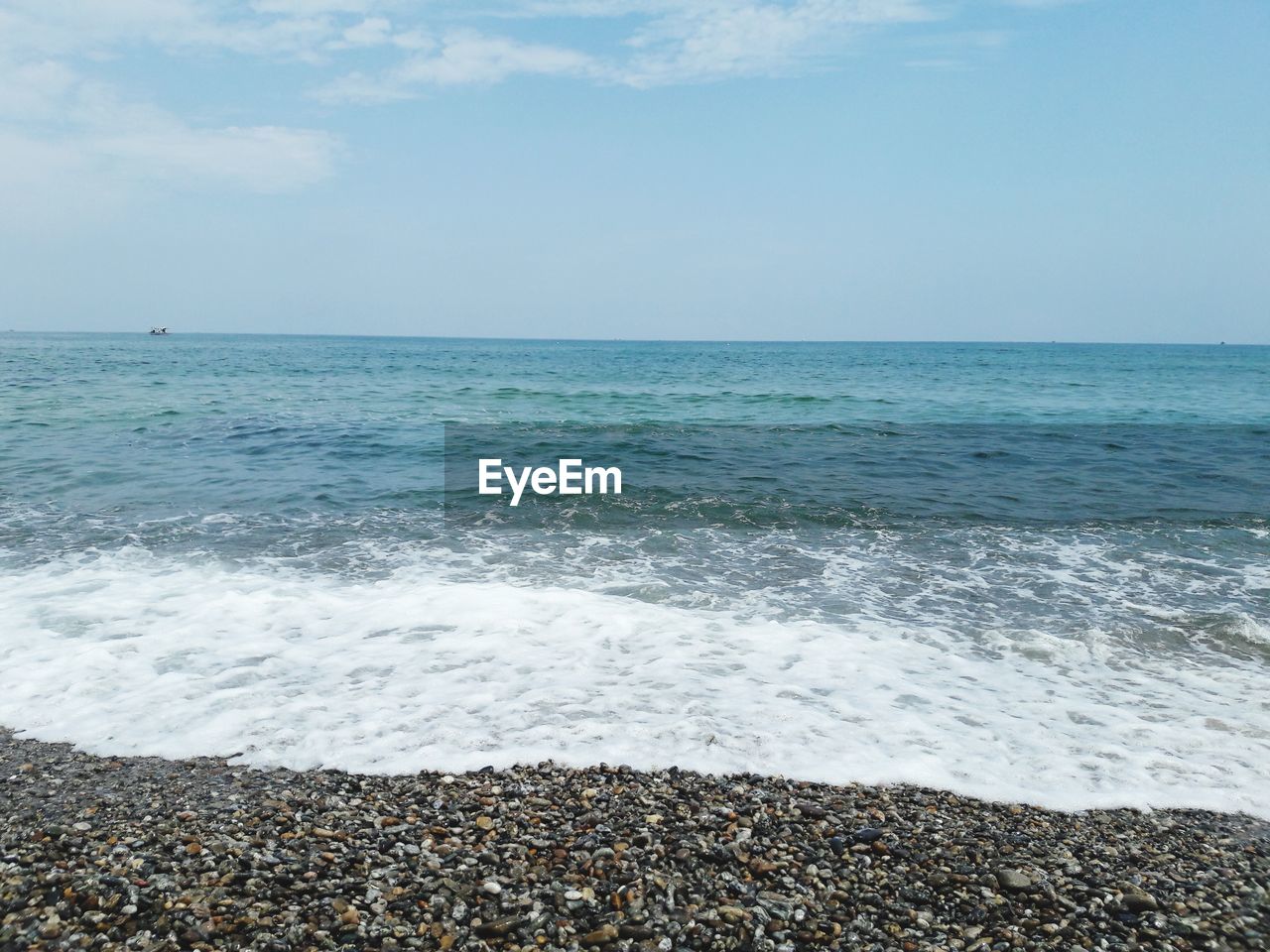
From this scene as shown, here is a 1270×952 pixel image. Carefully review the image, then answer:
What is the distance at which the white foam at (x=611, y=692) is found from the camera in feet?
17.1

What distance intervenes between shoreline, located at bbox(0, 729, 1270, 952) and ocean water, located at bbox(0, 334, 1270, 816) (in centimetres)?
36

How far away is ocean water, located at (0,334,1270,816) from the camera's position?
545 centimetres

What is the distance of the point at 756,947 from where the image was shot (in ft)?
11.4

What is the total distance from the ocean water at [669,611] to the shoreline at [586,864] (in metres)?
0.36

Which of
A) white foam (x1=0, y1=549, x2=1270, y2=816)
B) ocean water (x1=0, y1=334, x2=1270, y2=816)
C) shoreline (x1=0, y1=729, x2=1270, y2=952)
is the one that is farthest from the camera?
ocean water (x1=0, y1=334, x2=1270, y2=816)

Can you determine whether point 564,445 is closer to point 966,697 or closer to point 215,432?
point 215,432

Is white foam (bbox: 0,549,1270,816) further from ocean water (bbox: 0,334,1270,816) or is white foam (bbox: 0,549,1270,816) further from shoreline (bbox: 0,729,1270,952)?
shoreline (bbox: 0,729,1270,952)

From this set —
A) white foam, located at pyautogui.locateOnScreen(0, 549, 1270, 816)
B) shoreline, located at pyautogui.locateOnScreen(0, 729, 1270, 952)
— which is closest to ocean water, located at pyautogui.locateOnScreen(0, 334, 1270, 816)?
white foam, located at pyautogui.locateOnScreen(0, 549, 1270, 816)

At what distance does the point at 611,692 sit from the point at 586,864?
2.29m

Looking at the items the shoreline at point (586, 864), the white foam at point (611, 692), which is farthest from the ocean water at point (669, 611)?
the shoreline at point (586, 864)

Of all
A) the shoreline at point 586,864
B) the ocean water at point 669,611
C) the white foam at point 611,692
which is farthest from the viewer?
the ocean water at point 669,611

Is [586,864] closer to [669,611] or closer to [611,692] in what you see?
[611,692]

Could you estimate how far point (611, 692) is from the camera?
626 cm

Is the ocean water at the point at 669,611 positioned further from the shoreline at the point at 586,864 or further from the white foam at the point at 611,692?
the shoreline at the point at 586,864
